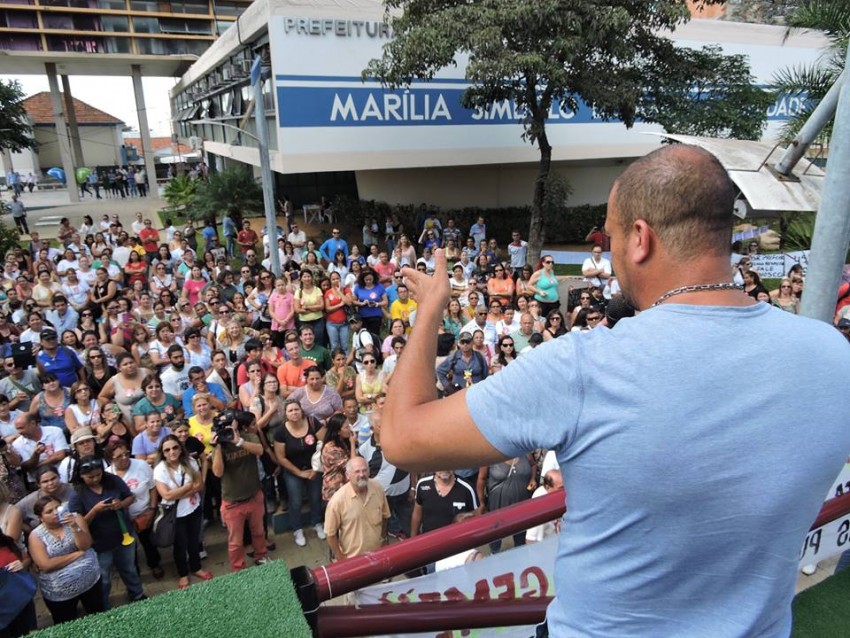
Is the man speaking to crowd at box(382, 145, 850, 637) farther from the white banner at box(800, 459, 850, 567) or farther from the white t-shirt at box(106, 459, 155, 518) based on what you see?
the white t-shirt at box(106, 459, 155, 518)

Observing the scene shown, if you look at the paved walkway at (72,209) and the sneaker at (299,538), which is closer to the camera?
the sneaker at (299,538)

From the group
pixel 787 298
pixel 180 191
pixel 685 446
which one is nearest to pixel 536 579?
pixel 685 446

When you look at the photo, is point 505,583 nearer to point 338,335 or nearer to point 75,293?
point 338,335

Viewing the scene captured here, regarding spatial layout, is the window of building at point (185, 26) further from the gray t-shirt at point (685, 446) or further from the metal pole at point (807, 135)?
the gray t-shirt at point (685, 446)

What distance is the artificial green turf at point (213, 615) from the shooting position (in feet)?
3.44

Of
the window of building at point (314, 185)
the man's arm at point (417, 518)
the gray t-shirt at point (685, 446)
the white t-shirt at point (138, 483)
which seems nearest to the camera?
the gray t-shirt at point (685, 446)

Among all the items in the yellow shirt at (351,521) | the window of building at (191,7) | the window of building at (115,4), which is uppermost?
the window of building at (191,7)

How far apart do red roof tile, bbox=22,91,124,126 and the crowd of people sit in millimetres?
49836

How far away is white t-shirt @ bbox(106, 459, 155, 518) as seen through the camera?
523 centimetres

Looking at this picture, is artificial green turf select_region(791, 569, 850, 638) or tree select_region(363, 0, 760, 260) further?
tree select_region(363, 0, 760, 260)

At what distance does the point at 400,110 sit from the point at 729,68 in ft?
26.4

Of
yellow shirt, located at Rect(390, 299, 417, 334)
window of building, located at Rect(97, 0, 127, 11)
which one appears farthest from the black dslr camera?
window of building, located at Rect(97, 0, 127, 11)

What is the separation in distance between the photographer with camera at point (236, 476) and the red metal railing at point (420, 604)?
4195 millimetres

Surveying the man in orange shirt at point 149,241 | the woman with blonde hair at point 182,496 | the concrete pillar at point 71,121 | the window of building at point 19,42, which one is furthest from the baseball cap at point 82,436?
the window of building at point 19,42
